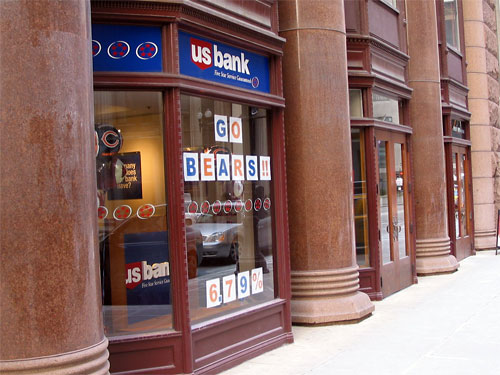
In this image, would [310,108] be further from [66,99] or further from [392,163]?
[66,99]

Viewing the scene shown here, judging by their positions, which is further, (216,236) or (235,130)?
(235,130)

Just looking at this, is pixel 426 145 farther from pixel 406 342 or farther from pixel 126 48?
pixel 126 48

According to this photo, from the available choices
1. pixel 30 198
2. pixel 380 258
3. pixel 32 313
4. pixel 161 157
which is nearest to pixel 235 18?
pixel 161 157

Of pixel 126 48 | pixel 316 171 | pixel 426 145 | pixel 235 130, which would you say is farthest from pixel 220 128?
pixel 426 145

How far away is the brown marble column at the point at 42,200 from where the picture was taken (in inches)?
177

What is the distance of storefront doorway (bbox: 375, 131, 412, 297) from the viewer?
1102 cm

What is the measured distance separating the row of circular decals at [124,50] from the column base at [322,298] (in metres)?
3.84

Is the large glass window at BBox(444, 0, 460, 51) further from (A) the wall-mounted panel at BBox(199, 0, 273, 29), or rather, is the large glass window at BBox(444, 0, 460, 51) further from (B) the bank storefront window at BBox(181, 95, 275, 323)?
(B) the bank storefront window at BBox(181, 95, 275, 323)

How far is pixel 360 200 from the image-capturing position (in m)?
10.8

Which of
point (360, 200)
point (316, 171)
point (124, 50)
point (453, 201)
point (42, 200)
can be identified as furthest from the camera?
point (453, 201)

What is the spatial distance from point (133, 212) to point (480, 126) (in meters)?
13.6

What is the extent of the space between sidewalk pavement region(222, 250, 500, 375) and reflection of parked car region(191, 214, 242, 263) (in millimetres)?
1141

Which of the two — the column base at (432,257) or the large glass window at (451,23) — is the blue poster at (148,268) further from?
the large glass window at (451,23)

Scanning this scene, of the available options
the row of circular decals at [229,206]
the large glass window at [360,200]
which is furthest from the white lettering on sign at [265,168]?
the large glass window at [360,200]
